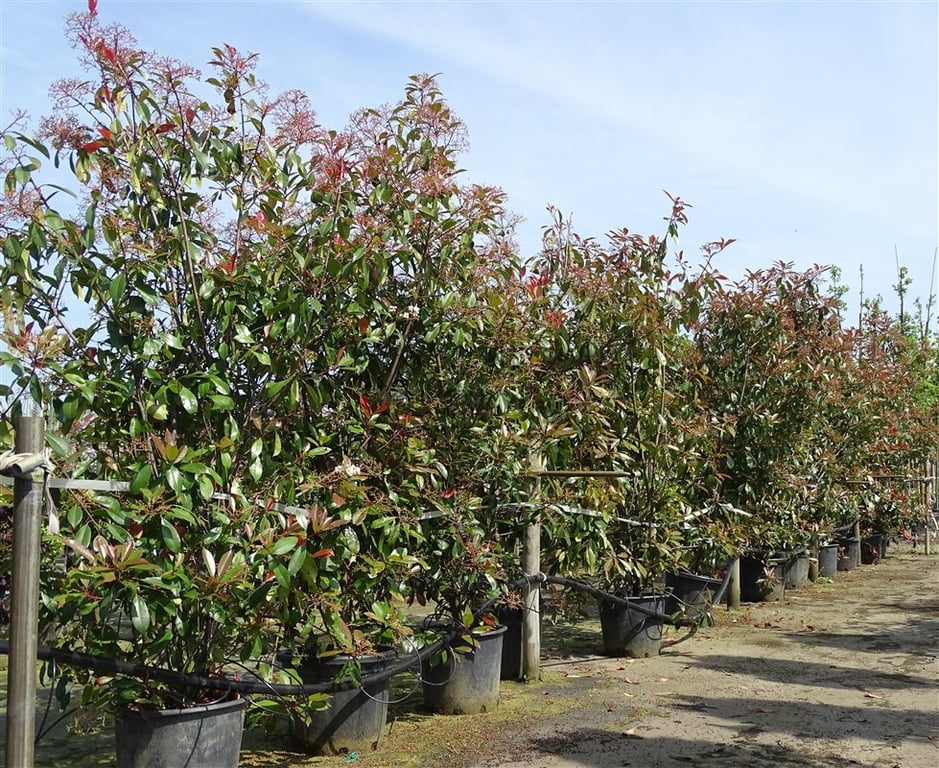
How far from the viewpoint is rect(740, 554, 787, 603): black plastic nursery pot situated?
29.7ft

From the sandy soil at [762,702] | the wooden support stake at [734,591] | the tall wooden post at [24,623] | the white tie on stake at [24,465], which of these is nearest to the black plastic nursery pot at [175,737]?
the tall wooden post at [24,623]

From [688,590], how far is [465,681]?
9.65 feet

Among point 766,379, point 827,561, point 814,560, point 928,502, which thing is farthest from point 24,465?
point 928,502

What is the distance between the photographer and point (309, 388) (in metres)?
3.74

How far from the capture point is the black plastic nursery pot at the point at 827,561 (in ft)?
36.0

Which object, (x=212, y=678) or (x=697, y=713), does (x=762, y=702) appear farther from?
(x=212, y=678)

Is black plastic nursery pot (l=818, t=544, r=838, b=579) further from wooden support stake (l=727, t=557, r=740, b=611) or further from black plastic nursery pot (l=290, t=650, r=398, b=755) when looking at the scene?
black plastic nursery pot (l=290, t=650, r=398, b=755)

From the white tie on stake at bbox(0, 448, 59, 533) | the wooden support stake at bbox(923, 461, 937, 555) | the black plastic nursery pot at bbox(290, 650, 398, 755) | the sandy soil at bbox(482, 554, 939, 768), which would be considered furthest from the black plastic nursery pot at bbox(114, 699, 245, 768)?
the wooden support stake at bbox(923, 461, 937, 555)

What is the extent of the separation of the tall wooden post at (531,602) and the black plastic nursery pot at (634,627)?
0.87 meters

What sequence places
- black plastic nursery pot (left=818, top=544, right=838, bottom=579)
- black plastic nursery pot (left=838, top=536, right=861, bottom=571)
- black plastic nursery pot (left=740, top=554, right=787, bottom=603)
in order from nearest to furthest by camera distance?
black plastic nursery pot (left=740, top=554, right=787, bottom=603)
black plastic nursery pot (left=818, top=544, right=838, bottom=579)
black plastic nursery pot (left=838, top=536, right=861, bottom=571)

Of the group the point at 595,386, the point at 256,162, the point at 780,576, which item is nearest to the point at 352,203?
the point at 256,162

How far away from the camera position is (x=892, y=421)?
37.6 feet

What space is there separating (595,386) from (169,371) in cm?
256

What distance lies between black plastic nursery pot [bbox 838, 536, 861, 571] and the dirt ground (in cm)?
444
